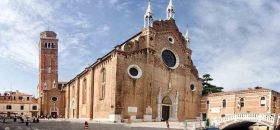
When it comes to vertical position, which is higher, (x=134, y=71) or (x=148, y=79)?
(x=134, y=71)

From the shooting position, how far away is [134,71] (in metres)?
40.6

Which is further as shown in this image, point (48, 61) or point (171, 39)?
point (48, 61)

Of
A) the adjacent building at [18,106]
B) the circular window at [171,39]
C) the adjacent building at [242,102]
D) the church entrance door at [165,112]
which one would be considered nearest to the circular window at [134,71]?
the church entrance door at [165,112]

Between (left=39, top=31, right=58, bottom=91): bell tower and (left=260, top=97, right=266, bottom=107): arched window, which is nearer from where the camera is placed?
(left=260, top=97, right=266, bottom=107): arched window

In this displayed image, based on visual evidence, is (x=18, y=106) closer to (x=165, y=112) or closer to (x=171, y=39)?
(x=165, y=112)

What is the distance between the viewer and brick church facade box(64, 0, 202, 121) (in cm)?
3888

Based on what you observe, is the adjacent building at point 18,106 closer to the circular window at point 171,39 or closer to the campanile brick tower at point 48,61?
the campanile brick tower at point 48,61

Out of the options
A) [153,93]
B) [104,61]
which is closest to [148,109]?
[153,93]

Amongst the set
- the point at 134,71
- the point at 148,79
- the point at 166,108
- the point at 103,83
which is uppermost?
the point at 134,71

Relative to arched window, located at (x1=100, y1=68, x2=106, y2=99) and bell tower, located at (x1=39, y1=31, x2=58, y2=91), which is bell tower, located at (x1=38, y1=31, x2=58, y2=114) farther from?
arched window, located at (x1=100, y1=68, x2=106, y2=99)

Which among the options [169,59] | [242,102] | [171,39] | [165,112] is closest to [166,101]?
[165,112]

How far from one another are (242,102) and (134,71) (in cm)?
1402

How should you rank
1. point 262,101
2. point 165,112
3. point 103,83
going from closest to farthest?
point 262,101 → point 103,83 → point 165,112

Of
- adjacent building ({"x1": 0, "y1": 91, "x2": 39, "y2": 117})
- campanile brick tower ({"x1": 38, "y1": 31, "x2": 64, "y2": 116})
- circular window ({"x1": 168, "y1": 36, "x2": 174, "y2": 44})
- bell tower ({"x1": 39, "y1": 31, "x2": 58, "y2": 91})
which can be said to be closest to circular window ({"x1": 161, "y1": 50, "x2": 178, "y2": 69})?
circular window ({"x1": 168, "y1": 36, "x2": 174, "y2": 44})
